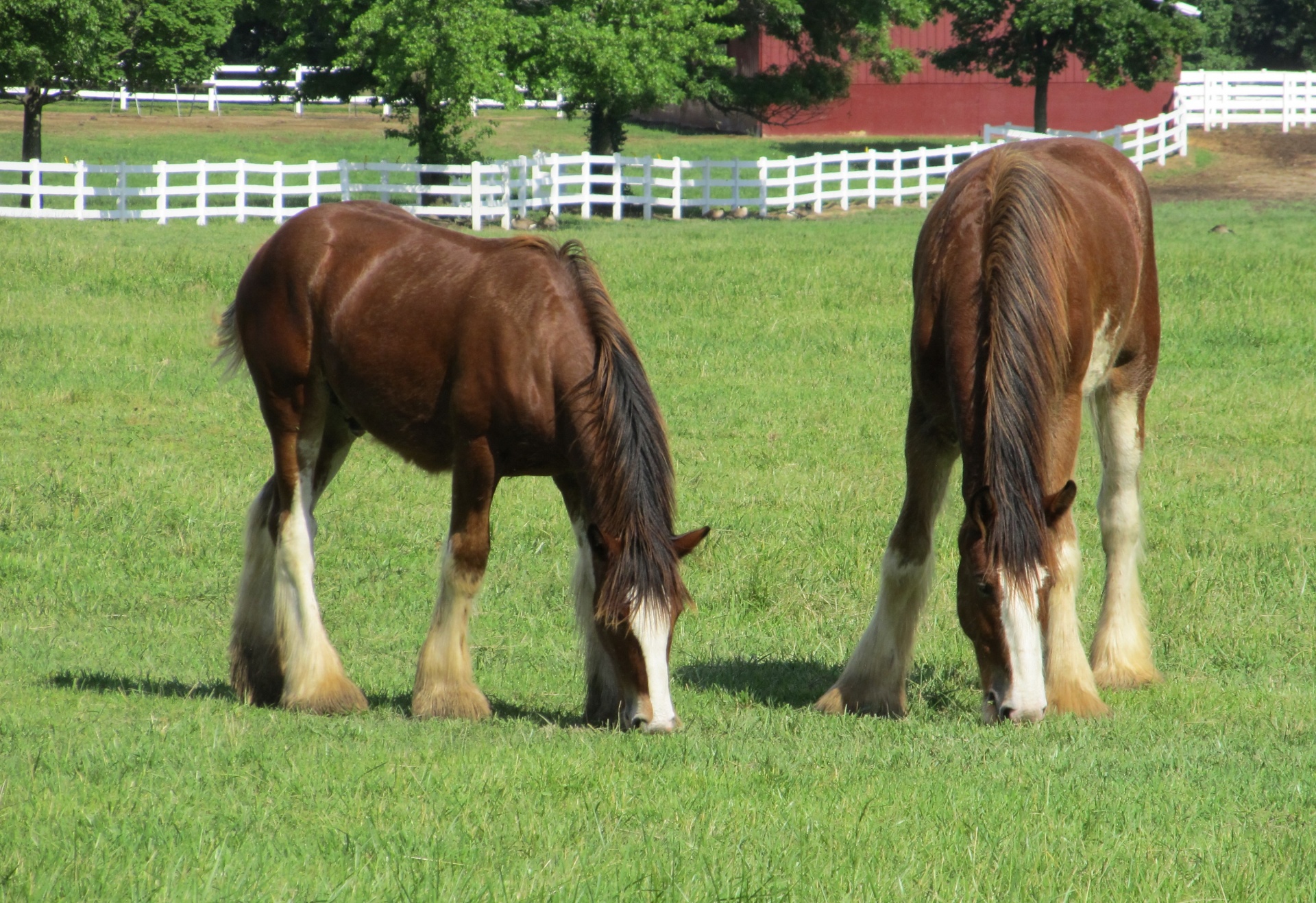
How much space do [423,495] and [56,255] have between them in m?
11.4

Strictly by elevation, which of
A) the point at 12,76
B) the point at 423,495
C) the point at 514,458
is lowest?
the point at 423,495

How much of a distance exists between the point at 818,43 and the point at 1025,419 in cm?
3339

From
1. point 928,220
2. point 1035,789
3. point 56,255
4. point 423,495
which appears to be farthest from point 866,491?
point 56,255

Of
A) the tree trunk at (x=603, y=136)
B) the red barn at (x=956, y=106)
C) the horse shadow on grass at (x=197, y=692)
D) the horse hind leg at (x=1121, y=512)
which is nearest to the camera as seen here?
the horse shadow on grass at (x=197, y=692)

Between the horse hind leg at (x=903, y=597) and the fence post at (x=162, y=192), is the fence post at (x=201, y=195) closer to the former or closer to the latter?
the fence post at (x=162, y=192)

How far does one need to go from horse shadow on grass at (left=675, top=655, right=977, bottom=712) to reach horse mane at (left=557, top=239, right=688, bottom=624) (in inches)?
51.4

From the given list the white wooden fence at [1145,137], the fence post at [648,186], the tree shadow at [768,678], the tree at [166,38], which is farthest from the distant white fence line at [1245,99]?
the tree shadow at [768,678]

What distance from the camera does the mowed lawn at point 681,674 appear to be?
3.71 m

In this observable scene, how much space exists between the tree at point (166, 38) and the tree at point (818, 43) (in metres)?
12.7

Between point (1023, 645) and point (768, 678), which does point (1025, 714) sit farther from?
point (768, 678)

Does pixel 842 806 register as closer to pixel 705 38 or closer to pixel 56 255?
pixel 56 255

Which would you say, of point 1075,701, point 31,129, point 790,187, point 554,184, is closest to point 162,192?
point 31,129

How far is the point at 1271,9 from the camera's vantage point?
200 ft

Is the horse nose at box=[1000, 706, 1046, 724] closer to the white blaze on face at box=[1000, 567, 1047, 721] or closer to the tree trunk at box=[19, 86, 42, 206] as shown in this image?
the white blaze on face at box=[1000, 567, 1047, 721]
